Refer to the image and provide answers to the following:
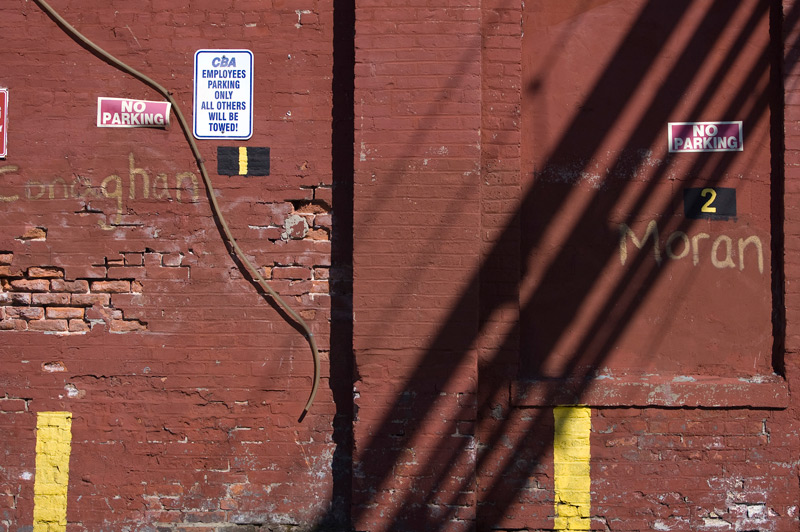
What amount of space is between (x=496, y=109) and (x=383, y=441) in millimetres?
2156

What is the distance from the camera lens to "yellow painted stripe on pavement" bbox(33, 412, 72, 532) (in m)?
3.93

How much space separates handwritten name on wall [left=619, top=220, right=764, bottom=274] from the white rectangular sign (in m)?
3.14

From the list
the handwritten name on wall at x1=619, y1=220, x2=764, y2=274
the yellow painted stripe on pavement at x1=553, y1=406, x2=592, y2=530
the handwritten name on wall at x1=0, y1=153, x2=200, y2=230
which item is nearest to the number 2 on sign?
the handwritten name on wall at x1=619, y1=220, x2=764, y2=274

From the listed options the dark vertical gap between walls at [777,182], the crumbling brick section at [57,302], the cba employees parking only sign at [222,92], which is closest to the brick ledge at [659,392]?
the dark vertical gap between walls at [777,182]

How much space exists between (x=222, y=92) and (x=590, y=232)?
2.53 meters

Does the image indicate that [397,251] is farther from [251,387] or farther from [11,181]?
[11,181]

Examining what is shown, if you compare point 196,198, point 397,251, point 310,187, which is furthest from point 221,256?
point 397,251

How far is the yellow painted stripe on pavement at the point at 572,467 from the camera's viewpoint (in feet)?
12.6

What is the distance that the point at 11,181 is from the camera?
405cm

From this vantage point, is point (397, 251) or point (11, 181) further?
point (11, 181)

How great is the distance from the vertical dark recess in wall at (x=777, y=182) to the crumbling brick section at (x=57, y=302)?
3998 millimetres

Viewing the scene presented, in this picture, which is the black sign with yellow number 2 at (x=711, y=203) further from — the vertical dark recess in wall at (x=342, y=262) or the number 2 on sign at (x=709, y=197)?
the vertical dark recess in wall at (x=342, y=262)

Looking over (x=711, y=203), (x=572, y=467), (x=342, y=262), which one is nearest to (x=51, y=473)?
(x=342, y=262)

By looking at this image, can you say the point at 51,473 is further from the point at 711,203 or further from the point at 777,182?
the point at 777,182
